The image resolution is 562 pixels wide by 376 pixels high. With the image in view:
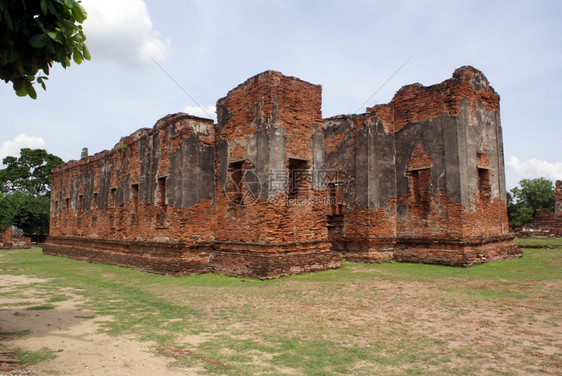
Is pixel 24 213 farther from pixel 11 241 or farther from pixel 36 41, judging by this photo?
pixel 36 41

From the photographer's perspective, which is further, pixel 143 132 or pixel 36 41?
pixel 143 132

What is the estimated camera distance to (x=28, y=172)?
41.4 m

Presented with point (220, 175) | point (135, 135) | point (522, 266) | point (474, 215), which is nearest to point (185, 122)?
point (220, 175)

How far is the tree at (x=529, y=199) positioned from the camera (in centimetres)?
3200

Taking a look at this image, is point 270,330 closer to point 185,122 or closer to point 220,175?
point 220,175

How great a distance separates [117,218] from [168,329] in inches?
448

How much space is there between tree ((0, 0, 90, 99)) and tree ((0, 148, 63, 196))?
4233 centimetres

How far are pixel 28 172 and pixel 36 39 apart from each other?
44192 mm

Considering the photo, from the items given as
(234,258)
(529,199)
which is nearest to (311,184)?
(234,258)

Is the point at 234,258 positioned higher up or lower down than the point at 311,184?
lower down

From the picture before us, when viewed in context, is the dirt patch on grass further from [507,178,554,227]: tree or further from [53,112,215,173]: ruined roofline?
[507,178,554,227]: tree

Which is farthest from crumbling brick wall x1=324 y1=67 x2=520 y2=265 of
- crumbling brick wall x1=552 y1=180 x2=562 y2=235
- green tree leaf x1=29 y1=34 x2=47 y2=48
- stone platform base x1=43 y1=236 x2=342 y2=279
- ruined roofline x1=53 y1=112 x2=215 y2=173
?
crumbling brick wall x1=552 y1=180 x2=562 y2=235

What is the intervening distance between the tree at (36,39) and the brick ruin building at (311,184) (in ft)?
20.4

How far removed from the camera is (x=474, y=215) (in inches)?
467
